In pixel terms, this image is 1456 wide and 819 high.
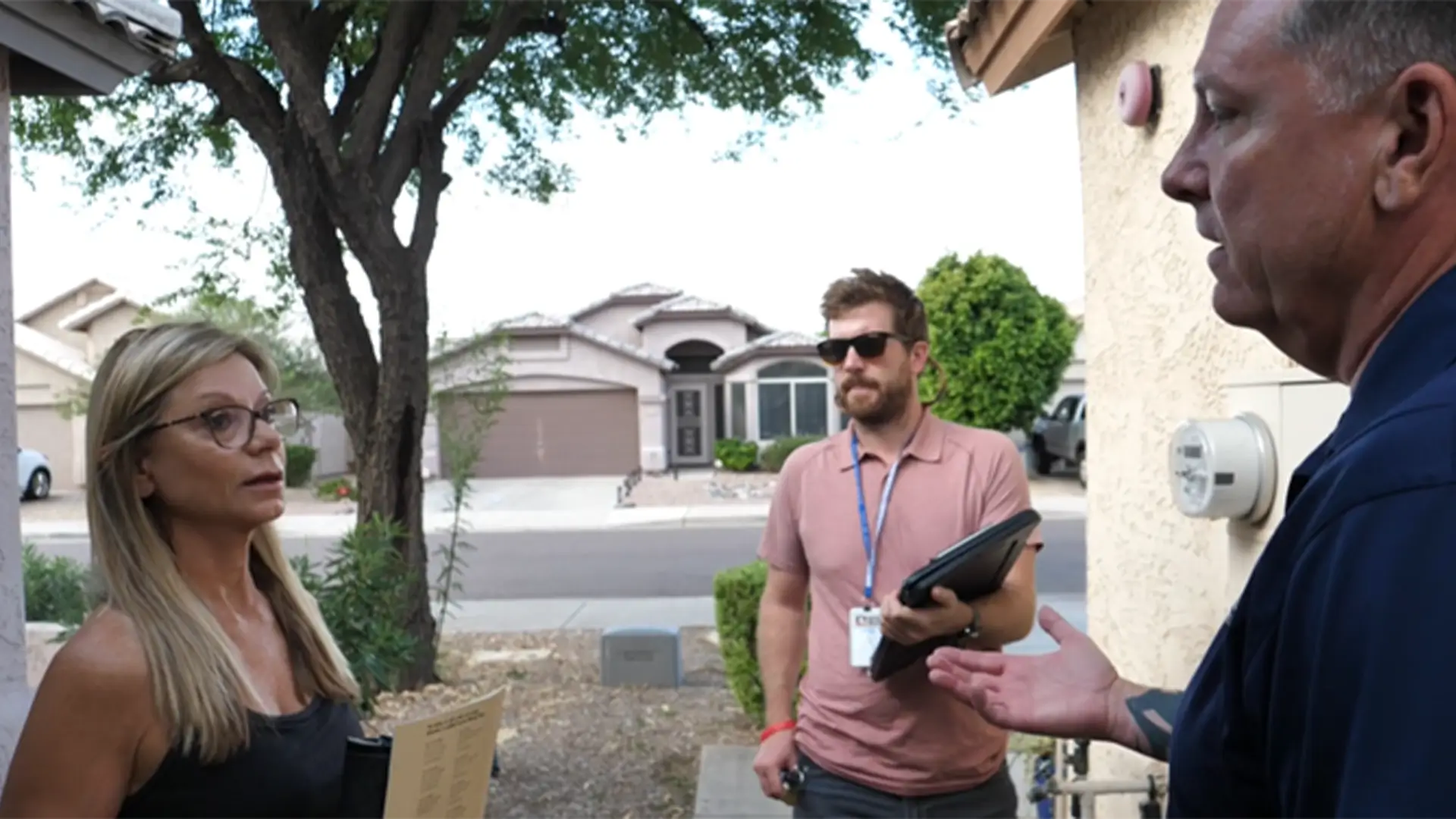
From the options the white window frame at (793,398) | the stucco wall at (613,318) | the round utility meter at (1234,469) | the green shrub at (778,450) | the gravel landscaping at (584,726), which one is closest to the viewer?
the round utility meter at (1234,469)

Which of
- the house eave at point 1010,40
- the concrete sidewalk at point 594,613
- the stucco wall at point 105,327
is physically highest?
the stucco wall at point 105,327

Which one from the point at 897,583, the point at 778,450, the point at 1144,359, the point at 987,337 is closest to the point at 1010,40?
the point at 1144,359

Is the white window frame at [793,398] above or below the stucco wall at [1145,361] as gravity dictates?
above

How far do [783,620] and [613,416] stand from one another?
28452mm

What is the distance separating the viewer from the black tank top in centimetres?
166

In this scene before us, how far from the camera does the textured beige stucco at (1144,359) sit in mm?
2766

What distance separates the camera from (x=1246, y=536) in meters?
2.42

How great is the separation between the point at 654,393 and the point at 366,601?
83.2 feet

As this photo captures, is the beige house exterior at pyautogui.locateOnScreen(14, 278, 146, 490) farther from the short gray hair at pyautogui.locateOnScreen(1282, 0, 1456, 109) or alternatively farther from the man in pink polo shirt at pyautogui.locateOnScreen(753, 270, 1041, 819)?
the short gray hair at pyautogui.locateOnScreen(1282, 0, 1456, 109)

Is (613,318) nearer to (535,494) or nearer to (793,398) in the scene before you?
(793,398)

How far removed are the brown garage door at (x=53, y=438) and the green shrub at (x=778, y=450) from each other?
18319 millimetres

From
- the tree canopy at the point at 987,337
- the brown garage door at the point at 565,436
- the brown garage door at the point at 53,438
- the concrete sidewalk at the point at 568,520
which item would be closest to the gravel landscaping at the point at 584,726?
the concrete sidewalk at the point at 568,520

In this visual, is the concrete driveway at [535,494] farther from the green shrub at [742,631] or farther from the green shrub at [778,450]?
the green shrub at [742,631]

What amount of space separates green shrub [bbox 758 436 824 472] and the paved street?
8284mm
